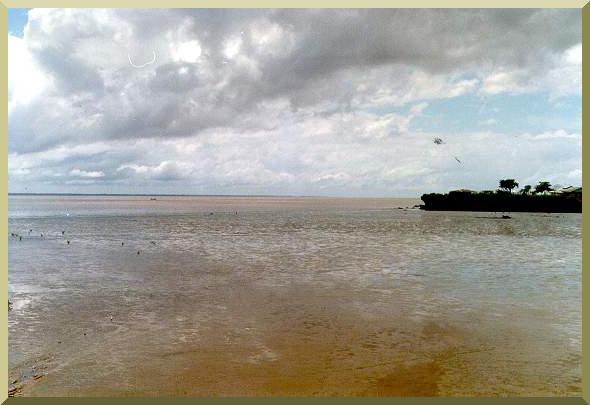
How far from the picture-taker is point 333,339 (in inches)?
596

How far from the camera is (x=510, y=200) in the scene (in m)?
118

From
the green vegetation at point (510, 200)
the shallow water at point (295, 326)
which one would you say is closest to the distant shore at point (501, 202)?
the green vegetation at point (510, 200)

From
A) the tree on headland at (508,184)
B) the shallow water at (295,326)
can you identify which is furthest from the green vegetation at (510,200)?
the shallow water at (295,326)

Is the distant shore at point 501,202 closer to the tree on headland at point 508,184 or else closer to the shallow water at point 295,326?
the tree on headland at point 508,184

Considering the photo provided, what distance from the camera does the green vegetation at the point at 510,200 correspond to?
11150 centimetres

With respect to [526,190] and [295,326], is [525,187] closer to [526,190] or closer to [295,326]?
[526,190]

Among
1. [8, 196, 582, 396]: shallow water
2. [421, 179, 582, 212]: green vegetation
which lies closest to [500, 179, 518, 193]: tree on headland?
[421, 179, 582, 212]: green vegetation

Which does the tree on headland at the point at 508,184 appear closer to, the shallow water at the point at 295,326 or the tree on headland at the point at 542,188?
the tree on headland at the point at 542,188

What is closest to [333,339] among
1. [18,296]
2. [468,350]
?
[468,350]

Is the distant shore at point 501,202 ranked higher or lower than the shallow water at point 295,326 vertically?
higher

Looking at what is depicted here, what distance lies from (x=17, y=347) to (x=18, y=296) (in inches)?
311

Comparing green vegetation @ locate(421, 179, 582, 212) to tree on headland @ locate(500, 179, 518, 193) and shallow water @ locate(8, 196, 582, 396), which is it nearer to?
tree on headland @ locate(500, 179, 518, 193)

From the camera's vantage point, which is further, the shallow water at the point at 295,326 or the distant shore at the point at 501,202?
the distant shore at the point at 501,202

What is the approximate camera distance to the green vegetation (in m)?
112
